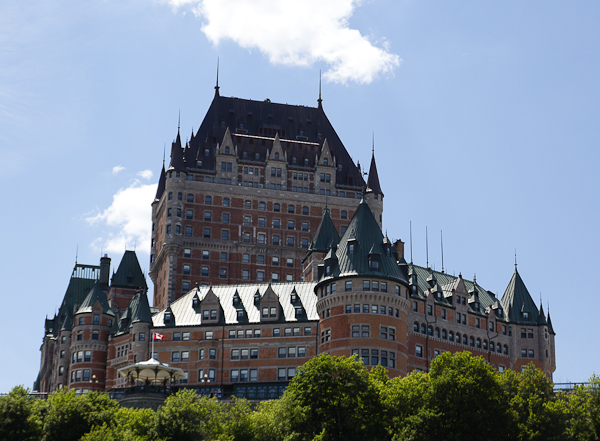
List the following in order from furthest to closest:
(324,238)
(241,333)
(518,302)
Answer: (518,302) → (324,238) → (241,333)

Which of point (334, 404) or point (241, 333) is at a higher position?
point (241, 333)

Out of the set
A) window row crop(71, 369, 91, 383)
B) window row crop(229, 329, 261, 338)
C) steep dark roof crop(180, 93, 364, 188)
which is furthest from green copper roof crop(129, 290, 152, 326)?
steep dark roof crop(180, 93, 364, 188)

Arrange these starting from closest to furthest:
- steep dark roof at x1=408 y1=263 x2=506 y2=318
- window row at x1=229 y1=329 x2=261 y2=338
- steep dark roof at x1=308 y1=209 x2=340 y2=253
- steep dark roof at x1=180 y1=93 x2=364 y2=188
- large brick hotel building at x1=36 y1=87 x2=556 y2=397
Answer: large brick hotel building at x1=36 y1=87 x2=556 y2=397
window row at x1=229 y1=329 x2=261 y2=338
steep dark roof at x1=408 y1=263 x2=506 y2=318
steep dark roof at x1=308 y1=209 x2=340 y2=253
steep dark roof at x1=180 y1=93 x2=364 y2=188

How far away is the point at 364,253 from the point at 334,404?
30.7 m

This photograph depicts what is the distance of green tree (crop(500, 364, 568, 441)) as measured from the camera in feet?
344

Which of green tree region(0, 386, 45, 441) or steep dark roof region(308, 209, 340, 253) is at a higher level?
steep dark roof region(308, 209, 340, 253)

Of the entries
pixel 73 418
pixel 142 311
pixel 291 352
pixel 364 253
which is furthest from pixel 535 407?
pixel 142 311

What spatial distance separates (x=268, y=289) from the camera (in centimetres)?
14175

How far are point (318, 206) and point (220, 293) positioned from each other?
39630 mm

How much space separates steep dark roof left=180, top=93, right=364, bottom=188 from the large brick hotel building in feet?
0.79

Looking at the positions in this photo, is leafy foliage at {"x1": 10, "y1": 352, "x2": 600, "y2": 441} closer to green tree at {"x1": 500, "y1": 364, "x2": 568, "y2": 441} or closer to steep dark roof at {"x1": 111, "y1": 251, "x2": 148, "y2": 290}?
green tree at {"x1": 500, "y1": 364, "x2": 568, "y2": 441}

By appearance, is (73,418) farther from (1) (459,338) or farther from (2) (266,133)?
(2) (266,133)

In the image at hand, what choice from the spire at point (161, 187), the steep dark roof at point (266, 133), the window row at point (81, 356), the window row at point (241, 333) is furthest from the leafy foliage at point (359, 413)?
the spire at point (161, 187)

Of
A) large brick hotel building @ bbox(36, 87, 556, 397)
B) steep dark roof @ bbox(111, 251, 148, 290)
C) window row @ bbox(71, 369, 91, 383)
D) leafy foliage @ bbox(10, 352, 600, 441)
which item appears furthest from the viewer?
steep dark roof @ bbox(111, 251, 148, 290)
